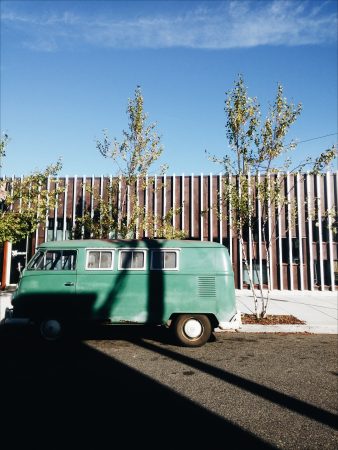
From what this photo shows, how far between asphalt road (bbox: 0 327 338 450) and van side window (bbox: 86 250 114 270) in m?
2.01

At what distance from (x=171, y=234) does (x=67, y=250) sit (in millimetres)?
6613

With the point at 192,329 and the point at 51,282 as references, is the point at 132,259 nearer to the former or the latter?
the point at 51,282

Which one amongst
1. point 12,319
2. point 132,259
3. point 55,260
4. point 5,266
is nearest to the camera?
point 12,319

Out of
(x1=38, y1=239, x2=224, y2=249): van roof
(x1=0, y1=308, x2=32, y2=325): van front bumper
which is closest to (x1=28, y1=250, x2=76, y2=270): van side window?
(x1=38, y1=239, x2=224, y2=249): van roof

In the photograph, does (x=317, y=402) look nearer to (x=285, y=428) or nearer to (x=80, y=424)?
(x=285, y=428)

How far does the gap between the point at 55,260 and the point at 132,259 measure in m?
2.01

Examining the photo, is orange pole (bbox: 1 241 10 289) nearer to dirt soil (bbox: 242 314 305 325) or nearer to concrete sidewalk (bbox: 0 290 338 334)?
concrete sidewalk (bbox: 0 290 338 334)

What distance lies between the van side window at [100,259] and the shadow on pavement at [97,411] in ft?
8.05

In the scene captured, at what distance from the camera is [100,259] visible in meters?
8.40

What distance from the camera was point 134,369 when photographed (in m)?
6.34

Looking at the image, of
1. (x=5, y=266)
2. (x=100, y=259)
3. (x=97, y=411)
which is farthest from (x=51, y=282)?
(x=5, y=266)

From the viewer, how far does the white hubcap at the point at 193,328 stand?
8.23 meters

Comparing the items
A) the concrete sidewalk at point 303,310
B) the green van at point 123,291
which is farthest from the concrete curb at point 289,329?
the green van at point 123,291

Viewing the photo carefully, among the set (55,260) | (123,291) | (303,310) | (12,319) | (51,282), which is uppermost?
(55,260)
